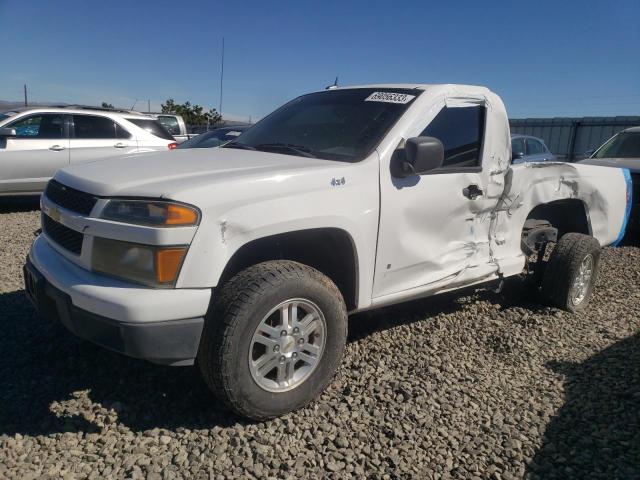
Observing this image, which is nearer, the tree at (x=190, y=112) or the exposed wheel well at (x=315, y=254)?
the exposed wheel well at (x=315, y=254)

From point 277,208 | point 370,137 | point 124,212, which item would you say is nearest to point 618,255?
point 370,137

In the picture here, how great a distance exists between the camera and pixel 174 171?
2854mm

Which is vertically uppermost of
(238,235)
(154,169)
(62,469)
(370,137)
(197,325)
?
(370,137)

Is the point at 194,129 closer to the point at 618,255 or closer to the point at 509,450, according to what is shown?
the point at 618,255

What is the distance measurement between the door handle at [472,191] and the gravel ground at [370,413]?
1099mm

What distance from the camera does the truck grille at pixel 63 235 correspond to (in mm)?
2768

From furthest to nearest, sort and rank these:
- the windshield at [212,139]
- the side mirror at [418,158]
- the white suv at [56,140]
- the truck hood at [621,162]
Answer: the windshield at [212,139]
the white suv at [56,140]
the truck hood at [621,162]
the side mirror at [418,158]

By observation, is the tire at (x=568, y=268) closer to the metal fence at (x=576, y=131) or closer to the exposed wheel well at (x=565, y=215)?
the exposed wheel well at (x=565, y=215)

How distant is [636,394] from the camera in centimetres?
333

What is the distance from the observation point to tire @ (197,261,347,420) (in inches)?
102

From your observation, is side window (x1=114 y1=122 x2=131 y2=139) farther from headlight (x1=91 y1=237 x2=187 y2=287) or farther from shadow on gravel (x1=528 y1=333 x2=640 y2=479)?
shadow on gravel (x1=528 y1=333 x2=640 y2=479)

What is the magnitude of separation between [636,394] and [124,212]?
124 inches

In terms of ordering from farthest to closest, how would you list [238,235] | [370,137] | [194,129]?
[194,129] → [370,137] → [238,235]

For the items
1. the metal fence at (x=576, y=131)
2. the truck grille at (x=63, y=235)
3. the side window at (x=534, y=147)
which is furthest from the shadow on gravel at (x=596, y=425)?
the metal fence at (x=576, y=131)
